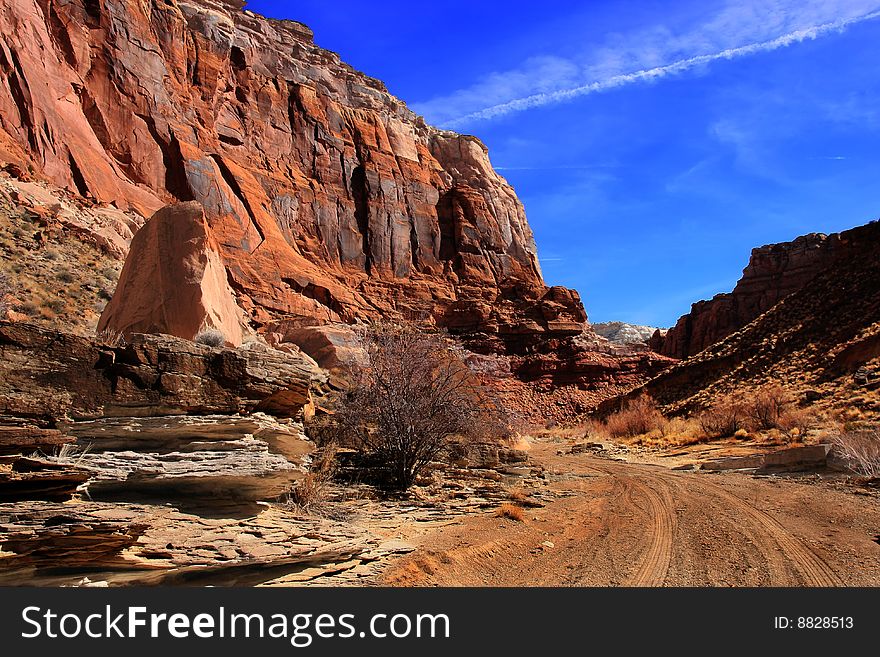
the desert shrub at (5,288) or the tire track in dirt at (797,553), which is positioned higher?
the desert shrub at (5,288)

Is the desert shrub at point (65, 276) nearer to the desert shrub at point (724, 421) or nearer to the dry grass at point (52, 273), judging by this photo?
the dry grass at point (52, 273)

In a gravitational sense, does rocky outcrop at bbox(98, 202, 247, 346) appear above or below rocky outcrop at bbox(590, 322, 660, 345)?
below

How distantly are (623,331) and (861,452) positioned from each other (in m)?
133

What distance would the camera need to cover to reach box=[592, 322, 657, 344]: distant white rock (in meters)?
134

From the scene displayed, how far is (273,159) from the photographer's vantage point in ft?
194

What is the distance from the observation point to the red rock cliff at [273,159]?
40.5 m

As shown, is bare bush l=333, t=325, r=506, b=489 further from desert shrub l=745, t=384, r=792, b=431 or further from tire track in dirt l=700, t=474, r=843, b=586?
desert shrub l=745, t=384, r=792, b=431

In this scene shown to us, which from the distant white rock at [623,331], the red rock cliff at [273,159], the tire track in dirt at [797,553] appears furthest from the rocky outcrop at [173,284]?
the distant white rock at [623,331]

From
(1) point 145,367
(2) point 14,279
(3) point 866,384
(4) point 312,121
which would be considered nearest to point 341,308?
(4) point 312,121

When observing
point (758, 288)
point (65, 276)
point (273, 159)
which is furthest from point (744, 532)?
point (758, 288)

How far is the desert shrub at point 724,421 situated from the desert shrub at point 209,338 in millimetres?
20868

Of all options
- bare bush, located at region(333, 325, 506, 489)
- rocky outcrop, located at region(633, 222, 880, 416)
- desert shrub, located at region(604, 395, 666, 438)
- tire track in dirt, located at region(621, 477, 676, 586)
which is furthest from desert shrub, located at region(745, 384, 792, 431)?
bare bush, located at region(333, 325, 506, 489)

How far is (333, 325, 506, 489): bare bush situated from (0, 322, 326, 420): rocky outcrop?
1.74m

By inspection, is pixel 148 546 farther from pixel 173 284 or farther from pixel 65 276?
pixel 65 276
